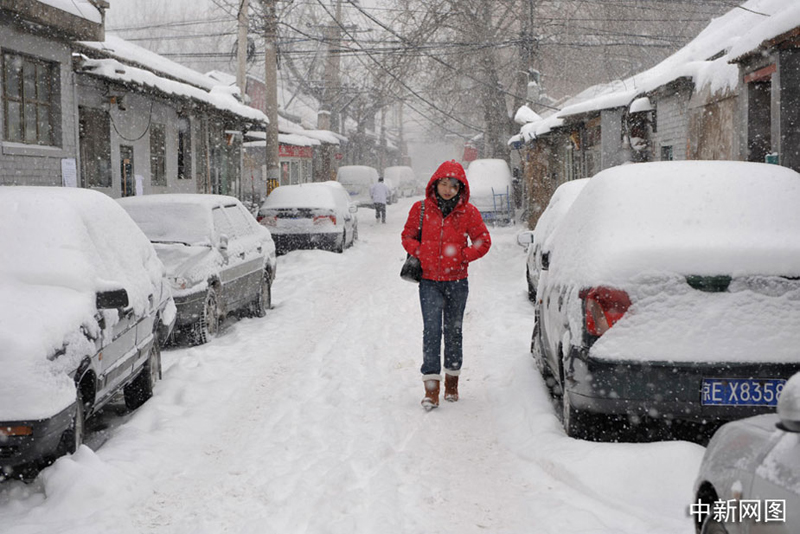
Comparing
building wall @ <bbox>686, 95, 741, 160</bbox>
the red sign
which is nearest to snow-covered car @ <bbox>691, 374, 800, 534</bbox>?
building wall @ <bbox>686, 95, 741, 160</bbox>

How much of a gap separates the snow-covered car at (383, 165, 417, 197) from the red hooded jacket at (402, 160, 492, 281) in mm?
47817

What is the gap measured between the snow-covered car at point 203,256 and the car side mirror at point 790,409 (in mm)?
6931

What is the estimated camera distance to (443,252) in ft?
20.1

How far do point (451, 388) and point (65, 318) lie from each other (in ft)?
9.61

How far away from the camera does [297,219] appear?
Result: 17.8 meters

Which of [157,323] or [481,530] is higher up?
[157,323]

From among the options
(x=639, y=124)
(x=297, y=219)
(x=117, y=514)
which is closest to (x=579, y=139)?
(x=639, y=124)

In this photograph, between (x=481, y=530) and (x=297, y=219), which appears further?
(x=297, y=219)

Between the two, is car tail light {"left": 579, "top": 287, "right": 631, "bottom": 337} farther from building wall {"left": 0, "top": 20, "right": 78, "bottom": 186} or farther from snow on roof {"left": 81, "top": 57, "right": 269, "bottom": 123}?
snow on roof {"left": 81, "top": 57, "right": 269, "bottom": 123}

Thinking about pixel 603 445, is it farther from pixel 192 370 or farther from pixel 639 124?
pixel 639 124

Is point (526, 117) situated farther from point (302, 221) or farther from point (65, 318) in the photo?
point (65, 318)

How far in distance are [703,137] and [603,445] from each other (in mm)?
9023

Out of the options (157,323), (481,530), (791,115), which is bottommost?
(481,530)

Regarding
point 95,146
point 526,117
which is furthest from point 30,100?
point 526,117
